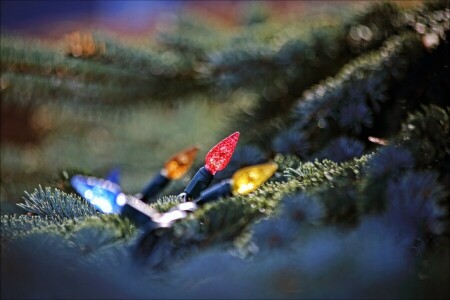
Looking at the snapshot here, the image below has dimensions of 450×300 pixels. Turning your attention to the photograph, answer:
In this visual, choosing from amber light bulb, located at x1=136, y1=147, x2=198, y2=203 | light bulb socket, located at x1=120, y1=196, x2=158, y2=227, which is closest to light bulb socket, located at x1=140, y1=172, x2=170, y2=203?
amber light bulb, located at x1=136, y1=147, x2=198, y2=203

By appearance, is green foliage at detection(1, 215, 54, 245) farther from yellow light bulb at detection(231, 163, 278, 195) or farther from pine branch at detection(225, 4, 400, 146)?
pine branch at detection(225, 4, 400, 146)

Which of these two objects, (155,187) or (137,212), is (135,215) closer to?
(137,212)

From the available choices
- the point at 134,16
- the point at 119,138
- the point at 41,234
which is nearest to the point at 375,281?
the point at 41,234

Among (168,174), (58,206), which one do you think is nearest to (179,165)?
(168,174)

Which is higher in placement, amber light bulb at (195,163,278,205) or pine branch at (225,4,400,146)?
pine branch at (225,4,400,146)

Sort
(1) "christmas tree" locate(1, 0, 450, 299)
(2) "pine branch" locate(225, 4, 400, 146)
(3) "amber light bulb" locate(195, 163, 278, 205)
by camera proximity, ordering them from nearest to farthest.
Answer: (1) "christmas tree" locate(1, 0, 450, 299) < (3) "amber light bulb" locate(195, 163, 278, 205) < (2) "pine branch" locate(225, 4, 400, 146)

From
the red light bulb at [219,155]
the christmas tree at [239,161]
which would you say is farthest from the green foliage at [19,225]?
the red light bulb at [219,155]
